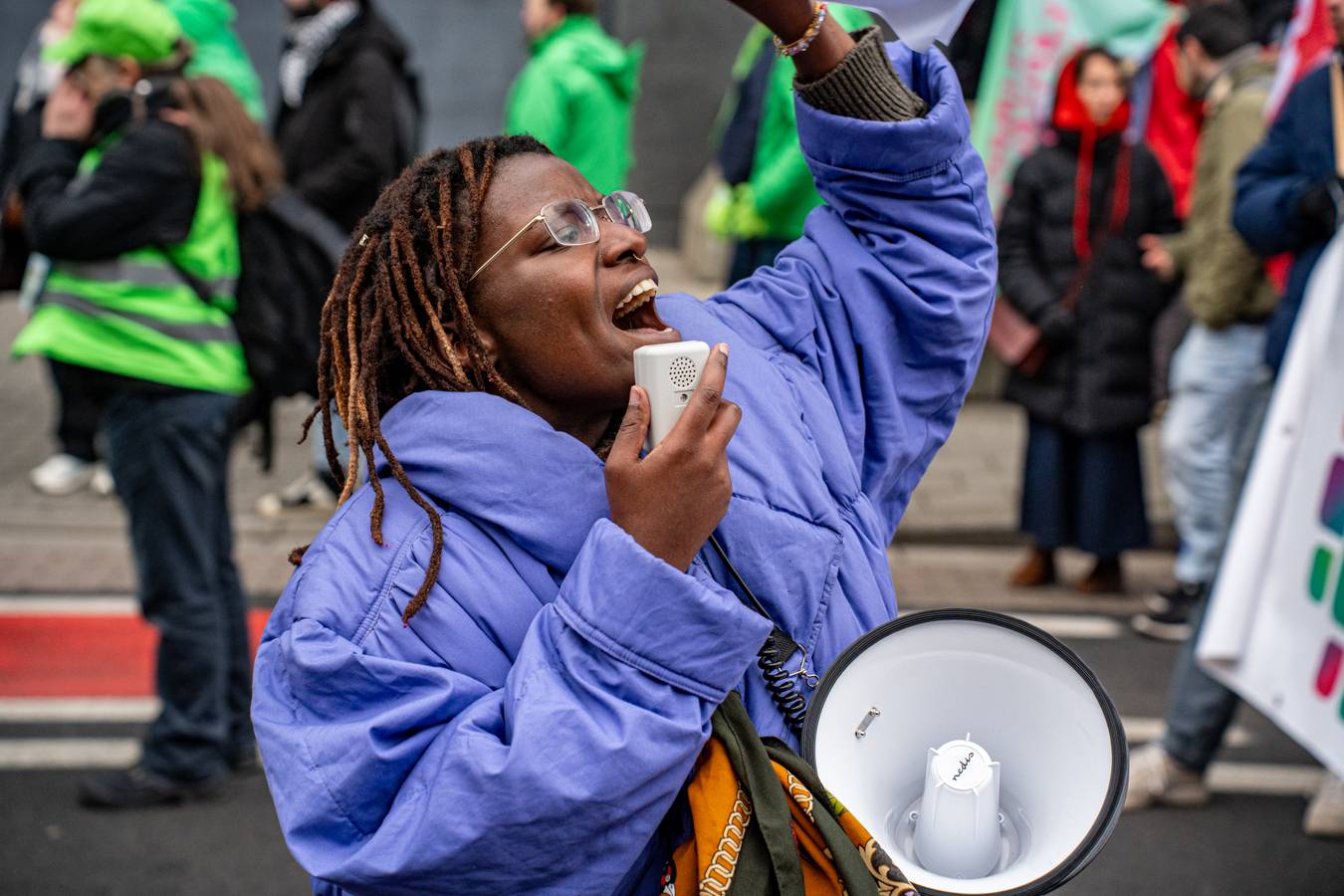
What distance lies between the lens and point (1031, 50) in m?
7.09

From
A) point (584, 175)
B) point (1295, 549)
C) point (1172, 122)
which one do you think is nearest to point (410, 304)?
point (584, 175)

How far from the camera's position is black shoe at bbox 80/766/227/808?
14.1 feet

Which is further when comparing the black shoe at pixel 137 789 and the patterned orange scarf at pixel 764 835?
the black shoe at pixel 137 789

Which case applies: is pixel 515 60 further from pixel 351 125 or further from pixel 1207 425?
pixel 1207 425

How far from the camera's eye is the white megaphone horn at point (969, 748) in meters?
1.70

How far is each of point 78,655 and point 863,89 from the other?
165 inches

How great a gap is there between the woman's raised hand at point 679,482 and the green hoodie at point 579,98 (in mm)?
4335

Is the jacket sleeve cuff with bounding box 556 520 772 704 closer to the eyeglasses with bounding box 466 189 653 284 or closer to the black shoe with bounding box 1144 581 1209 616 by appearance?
the eyeglasses with bounding box 466 189 653 284

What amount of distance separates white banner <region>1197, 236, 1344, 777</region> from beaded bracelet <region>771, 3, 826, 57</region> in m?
2.43

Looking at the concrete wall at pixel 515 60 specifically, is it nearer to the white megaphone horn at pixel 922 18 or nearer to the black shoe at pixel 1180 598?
the black shoe at pixel 1180 598

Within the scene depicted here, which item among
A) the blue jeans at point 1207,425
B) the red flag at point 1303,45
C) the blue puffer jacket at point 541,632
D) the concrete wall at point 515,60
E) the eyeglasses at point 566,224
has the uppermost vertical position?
the eyeglasses at point 566,224

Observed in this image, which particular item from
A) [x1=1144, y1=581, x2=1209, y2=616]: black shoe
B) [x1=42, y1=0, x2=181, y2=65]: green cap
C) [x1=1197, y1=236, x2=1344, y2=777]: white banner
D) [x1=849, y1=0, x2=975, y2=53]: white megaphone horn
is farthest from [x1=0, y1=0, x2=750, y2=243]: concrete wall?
[x1=849, y1=0, x2=975, y2=53]: white megaphone horn

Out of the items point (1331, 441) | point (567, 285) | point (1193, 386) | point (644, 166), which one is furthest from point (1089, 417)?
point (644, 166)

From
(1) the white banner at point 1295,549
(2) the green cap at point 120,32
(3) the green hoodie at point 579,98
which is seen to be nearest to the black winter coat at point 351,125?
(3) the green hoodie at point 579,98
